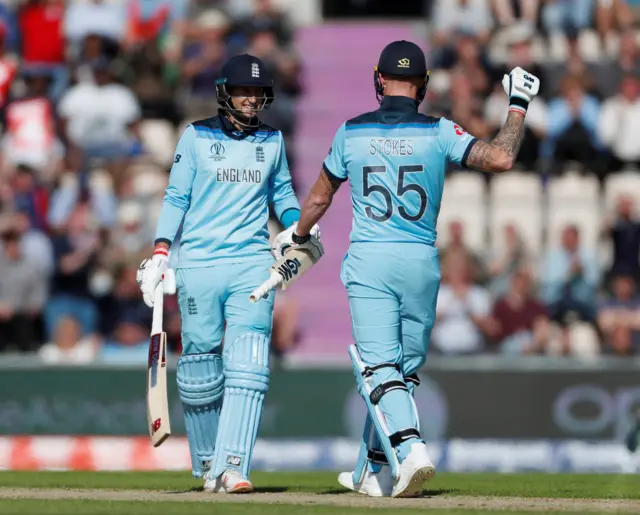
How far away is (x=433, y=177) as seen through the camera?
8.11 metres

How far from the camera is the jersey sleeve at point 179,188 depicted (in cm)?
862

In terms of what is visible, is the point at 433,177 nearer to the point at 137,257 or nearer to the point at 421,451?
the point at 421,451

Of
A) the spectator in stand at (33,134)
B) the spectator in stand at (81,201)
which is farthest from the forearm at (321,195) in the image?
the spectator in stand at (33,134)

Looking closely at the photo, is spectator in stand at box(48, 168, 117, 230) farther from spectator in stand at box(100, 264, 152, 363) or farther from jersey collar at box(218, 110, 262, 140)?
jersey collar at box(218, 110, 262, 140)

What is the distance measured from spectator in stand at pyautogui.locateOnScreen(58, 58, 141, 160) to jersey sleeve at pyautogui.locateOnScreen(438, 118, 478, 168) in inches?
362

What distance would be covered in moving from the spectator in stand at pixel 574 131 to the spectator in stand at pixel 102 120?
14.5ft

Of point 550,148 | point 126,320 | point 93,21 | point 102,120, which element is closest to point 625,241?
point 550,148

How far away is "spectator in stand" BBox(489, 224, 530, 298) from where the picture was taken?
604 inches

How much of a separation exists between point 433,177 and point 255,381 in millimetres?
1404

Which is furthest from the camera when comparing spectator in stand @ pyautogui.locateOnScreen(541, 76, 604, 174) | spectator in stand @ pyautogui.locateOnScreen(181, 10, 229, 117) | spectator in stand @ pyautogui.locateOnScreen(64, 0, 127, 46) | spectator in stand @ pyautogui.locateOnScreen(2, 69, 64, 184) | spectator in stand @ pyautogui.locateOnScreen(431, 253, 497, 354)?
spectator in stand @ pyautogui.locateOnScreen(64, 0, 127, 46)

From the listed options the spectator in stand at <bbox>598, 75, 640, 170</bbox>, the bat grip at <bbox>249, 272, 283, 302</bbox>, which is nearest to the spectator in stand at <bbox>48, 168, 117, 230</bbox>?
the spectator in stand at <bbox>598, 75, 640, 170</bbox>

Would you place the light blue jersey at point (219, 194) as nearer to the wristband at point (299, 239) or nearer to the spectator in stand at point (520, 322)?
the wristband at point (299, 239)

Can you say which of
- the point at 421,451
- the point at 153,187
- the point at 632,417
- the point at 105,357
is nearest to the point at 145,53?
the point at 153,187

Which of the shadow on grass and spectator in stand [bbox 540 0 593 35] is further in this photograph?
spectator in stand [bbox 540 0 593 35]
